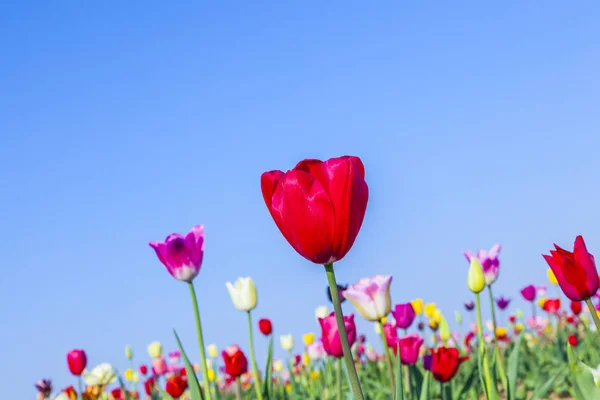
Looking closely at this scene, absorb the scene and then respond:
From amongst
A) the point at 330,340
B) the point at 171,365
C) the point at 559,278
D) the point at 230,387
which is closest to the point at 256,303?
the point at 330,340

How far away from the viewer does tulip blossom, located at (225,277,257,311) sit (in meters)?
4.30

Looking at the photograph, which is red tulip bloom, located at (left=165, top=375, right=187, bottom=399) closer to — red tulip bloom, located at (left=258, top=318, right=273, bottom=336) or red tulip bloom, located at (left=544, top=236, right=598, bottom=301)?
red tulip bloom, located at (left=258, top=318, right=273, bottom=336)

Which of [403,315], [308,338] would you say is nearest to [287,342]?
[308,338]

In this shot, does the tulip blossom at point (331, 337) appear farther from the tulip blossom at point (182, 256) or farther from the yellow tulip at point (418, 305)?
the yellow tulip at point (418, 305)

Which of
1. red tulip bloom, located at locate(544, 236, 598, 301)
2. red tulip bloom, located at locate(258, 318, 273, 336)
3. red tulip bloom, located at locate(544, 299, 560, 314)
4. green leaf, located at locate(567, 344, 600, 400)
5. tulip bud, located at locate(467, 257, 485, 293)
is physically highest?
red tulip bloom, located at locate(258, 318, 273, 336)

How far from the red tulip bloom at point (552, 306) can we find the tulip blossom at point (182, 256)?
6.91 metres

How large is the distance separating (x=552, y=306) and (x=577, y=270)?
699cm

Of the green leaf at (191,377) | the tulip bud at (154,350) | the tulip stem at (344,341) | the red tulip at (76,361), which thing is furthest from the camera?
the tulip bud at (154,350)

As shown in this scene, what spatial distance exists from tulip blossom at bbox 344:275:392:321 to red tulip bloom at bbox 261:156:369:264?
5.31 feet

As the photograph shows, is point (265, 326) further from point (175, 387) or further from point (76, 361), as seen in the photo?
point (175, 387)

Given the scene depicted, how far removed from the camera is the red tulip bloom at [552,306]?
368 inches

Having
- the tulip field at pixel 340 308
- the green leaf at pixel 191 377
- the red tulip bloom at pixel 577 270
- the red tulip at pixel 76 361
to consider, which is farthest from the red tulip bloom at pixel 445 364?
the red tulip at pixel 76 361

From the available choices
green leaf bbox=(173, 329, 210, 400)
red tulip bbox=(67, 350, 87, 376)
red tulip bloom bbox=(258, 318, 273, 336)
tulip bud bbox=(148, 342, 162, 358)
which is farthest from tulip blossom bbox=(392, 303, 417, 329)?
tulip bud bbox=(148, 342, 162, 358)

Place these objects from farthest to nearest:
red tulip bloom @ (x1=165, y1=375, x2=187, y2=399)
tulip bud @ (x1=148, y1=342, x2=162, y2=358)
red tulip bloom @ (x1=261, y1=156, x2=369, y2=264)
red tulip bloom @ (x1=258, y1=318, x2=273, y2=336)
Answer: tulip bud @ (x1=148, y1=342, x2=162, y2=358) → red tulip bloom @ (x1=258, y1=318, x2=273, y2=336) → red tulip bloom @ (x1=165, y1=375, x2=187, y2=399) → red tulip bloom @ (x1=261, y1=156, x2=369, y2=264)
